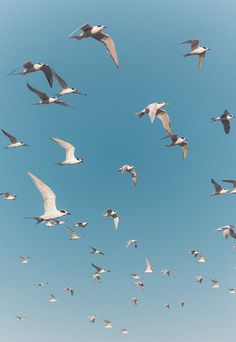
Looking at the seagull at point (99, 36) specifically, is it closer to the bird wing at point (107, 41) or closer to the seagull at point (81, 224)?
the bird wing at point (107, 41)

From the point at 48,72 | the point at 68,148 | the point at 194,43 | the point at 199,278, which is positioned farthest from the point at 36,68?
the point at 199,278

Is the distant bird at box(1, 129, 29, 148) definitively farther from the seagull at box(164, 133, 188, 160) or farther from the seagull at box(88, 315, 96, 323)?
the seagull at box(88, 315, 96, 323)

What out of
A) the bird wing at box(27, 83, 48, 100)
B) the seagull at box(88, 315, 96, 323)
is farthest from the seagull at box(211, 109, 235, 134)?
the seagull at box(88, 315, 96, 323)

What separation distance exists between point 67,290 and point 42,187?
129ft

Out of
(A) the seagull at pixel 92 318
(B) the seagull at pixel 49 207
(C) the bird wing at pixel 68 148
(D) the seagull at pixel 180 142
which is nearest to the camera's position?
(B) the seagull at pixel 49 207

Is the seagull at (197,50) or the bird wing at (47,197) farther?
the seagull at (197,50)

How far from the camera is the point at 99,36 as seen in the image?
27844 millimetres

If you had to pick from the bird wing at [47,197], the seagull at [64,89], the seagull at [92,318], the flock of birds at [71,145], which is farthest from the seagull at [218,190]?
the seagull at [92,318]

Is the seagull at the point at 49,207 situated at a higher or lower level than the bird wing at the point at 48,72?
lower

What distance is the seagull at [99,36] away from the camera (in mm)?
27062

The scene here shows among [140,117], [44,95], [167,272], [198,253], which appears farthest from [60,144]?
[167,272]

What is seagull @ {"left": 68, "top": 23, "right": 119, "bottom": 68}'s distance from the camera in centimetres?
2706

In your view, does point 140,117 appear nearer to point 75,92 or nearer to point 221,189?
point 75,92

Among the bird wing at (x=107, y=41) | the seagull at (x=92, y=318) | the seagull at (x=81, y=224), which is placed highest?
the bird wing at (x=107, y=41)
